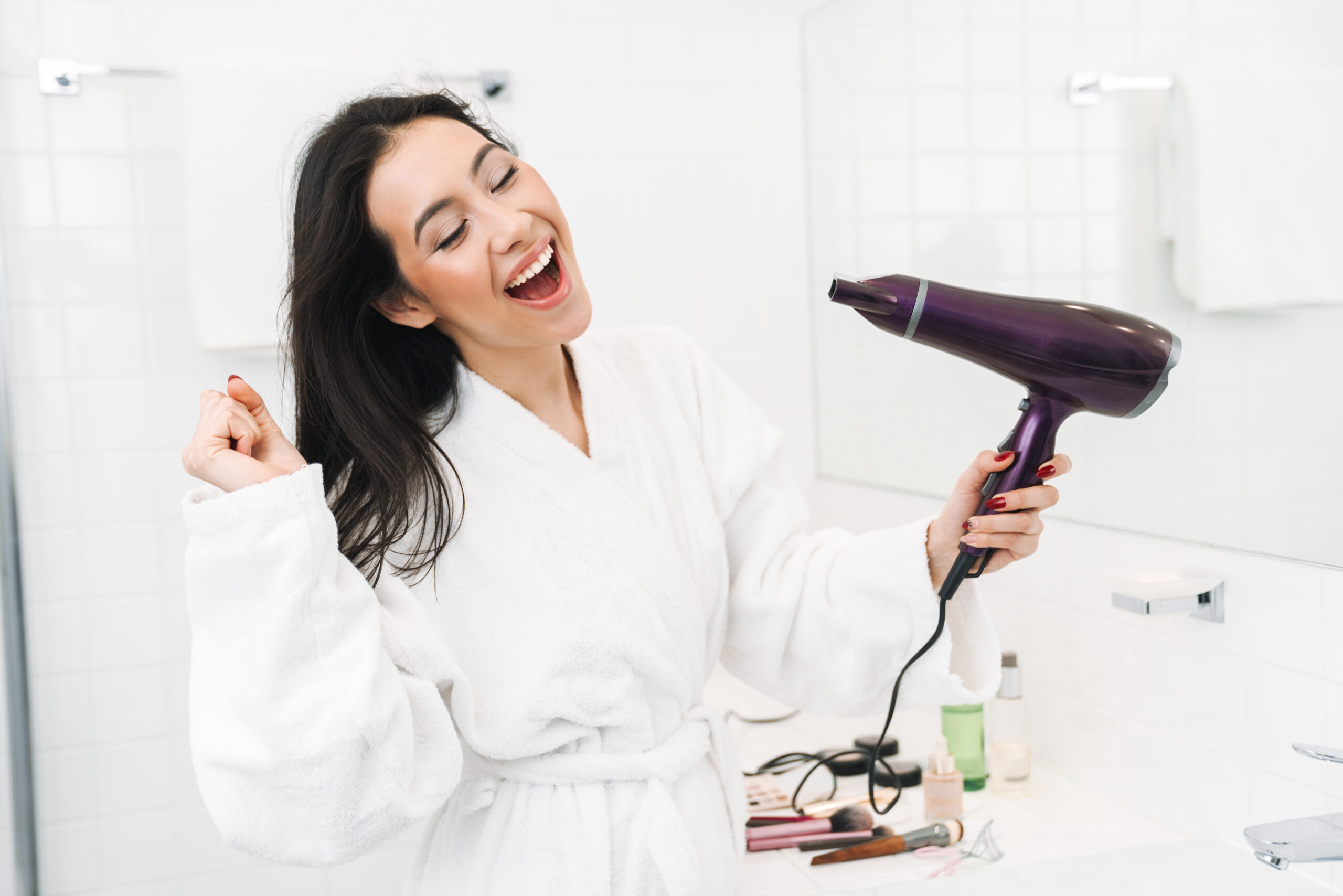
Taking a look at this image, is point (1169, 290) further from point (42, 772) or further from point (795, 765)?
point (42, 772)

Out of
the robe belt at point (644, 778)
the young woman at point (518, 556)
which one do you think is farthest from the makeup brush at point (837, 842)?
the robe belt at point (644, 778)

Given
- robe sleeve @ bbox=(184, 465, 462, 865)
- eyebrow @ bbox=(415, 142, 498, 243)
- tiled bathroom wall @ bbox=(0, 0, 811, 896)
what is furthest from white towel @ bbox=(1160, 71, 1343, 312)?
tiled bathroom wall @ bbox=(0, 0, 811, 896)

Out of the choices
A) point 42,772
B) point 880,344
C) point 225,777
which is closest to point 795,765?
point 880,344

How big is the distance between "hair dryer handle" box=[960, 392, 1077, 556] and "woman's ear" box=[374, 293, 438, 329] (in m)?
0.56

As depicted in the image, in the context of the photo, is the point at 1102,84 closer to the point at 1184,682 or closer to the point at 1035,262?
the point at 1035,262

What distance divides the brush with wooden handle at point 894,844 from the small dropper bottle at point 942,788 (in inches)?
1.9

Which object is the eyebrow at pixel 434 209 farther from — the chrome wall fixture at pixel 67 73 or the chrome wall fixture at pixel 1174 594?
the chrome wall fixture at pixel 67 73

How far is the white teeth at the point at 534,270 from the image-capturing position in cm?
104

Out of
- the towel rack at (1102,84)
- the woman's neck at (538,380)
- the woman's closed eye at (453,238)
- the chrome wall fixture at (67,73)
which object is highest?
the chrome wall fixture at (67,73)

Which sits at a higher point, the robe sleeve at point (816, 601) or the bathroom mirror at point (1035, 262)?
the bathroom mirror at point (1035, 262)

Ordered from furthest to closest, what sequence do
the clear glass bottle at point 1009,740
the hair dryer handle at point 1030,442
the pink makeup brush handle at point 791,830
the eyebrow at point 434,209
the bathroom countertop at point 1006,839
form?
1. the clear glass bottle at point 1009,740
2. the pink makeup brush handle at point 791,830
3. the bathroom countertop at point 1006,839
4. the eyebrow at point 434,209
5. the hair dryer handle at point 1030,442

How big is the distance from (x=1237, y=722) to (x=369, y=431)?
955 mm

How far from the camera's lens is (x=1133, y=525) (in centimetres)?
133

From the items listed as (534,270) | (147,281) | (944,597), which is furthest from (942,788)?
(147,281)
